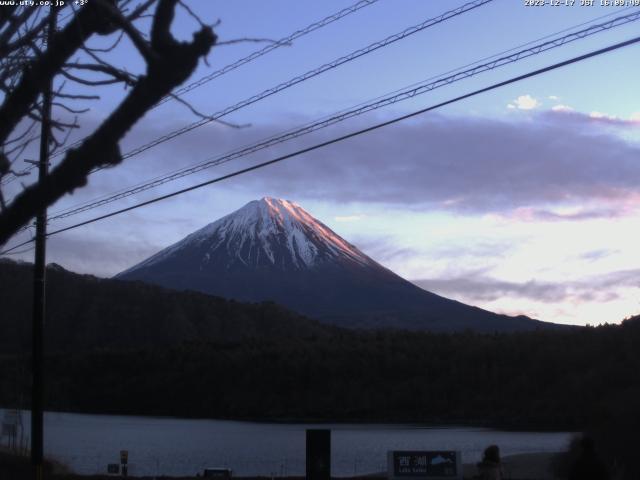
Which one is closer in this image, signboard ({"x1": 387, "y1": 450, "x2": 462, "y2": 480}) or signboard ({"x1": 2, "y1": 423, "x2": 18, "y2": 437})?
signboard ({"x1": 387, "y1": 450, "x2": 462, "y2": 480})

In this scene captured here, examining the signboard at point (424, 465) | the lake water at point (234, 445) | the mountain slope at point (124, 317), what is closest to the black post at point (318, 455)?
the signboard at point (424, 465)

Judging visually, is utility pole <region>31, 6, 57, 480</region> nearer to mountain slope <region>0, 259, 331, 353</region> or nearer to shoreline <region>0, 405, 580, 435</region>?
shoreline <region>0, 405, 580, 435</region>

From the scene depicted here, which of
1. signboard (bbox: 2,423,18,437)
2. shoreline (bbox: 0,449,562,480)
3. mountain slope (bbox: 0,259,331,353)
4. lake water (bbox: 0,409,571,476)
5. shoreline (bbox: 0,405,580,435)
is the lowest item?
shoreline (bbox: 0,405,580,435)

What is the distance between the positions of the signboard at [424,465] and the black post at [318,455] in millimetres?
1628

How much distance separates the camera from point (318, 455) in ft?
56.9

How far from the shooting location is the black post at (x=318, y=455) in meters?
17.2

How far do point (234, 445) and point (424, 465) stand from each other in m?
34.3

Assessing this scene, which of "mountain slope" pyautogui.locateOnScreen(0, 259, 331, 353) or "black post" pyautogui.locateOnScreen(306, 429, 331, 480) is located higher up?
"mountain slope" pyautogui.locateOnScreen(0, 259, 331, 353)

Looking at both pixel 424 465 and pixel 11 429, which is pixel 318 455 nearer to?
pixel 424 465

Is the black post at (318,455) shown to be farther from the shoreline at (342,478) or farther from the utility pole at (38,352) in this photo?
the shoreline at (342,478)

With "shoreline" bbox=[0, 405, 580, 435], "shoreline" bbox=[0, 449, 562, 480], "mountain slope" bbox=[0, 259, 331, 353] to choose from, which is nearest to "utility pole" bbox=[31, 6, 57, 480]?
"shoreline" bbox=[0, 449, 562, 480]

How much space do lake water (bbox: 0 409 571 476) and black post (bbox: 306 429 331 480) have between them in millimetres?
15759

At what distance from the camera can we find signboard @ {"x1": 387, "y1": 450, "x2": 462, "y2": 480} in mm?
18484

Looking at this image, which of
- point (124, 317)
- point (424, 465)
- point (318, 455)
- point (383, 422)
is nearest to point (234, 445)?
point (383, 422)
